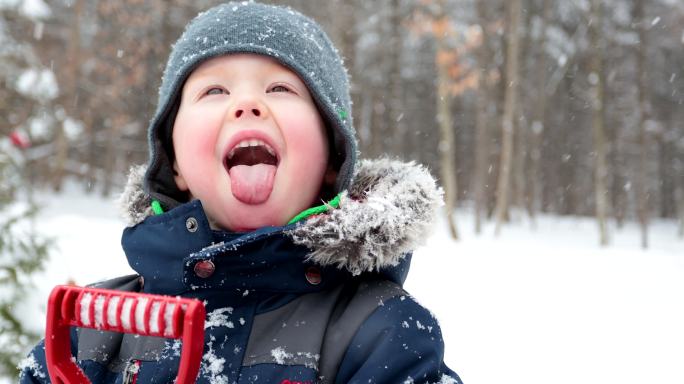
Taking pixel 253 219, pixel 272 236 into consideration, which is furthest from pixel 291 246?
pixel 253 219

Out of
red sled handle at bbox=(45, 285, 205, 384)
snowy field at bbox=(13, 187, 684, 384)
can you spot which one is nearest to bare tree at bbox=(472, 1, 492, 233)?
snowy field at bbox=(13, 187, 684, 384)

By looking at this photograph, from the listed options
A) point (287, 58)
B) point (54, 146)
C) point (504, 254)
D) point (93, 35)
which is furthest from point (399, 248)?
point (93, 35)

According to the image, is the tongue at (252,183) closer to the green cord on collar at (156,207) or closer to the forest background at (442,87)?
the green cord on collar at (156,207)

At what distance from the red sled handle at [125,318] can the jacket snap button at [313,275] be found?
1.37 feet

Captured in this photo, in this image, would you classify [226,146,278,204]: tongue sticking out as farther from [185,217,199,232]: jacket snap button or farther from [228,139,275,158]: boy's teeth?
[185,217,199,232]: jacket snap button

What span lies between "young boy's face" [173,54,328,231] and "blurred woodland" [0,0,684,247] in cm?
669

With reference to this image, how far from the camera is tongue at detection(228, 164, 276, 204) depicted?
141 centimetres

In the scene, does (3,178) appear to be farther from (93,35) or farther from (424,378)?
(93,35)

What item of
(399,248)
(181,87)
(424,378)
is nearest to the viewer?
(424,378)

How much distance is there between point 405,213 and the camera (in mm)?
1401

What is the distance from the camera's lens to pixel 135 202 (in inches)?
67.7

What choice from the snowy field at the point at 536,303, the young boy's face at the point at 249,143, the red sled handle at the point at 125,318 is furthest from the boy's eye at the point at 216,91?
the red sled handle at the point at 125,318

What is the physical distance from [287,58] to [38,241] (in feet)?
11.8

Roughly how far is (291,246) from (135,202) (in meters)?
0.62
